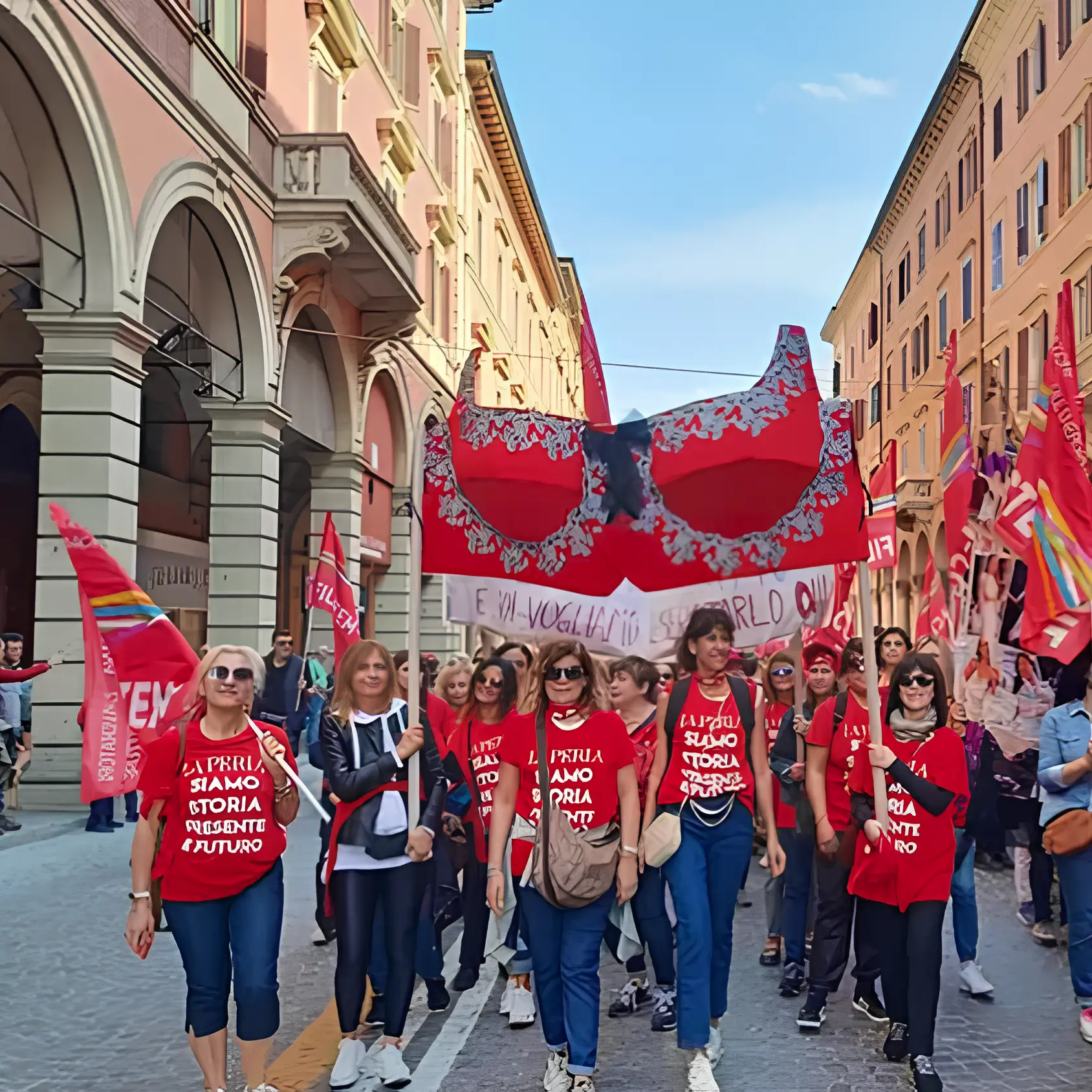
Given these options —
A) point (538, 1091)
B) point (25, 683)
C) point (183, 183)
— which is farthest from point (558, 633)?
point (183, 183)

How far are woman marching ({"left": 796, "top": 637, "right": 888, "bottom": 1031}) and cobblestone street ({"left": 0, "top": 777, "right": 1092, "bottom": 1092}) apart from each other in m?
0.15

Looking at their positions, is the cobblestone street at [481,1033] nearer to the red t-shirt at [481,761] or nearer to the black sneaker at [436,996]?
the black sneaker at [436,996]

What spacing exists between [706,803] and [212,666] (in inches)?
80.3

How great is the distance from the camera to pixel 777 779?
7121mm

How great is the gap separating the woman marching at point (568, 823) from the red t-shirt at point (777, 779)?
132 centimetres

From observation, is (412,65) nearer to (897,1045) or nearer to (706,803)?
(706,803)

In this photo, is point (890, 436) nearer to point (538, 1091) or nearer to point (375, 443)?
point (375, 443)

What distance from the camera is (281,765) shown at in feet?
14.7

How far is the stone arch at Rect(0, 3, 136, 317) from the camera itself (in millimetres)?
11172

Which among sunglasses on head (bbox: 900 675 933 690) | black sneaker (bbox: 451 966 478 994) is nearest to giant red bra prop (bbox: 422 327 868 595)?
sunglasses on head (bbox: 900 675 933 690)

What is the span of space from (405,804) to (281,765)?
0.81 metres

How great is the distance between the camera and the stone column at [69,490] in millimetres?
11672

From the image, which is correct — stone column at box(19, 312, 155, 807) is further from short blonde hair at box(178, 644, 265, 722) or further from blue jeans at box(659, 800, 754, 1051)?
blue jeans at box(659, 800, 754, 1051)

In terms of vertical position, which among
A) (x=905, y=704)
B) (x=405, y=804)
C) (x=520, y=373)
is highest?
(x=520, y=373)
